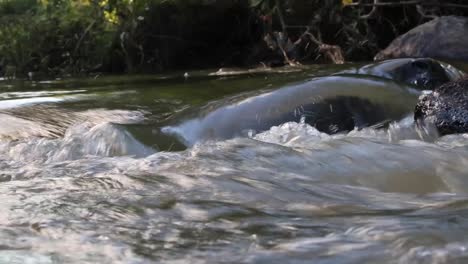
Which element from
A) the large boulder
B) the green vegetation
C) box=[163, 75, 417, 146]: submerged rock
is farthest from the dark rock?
the green vegetation

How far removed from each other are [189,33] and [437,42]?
4181 millimetres

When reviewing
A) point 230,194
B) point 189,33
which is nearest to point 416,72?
point 230,194

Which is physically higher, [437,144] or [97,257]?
[97,257]

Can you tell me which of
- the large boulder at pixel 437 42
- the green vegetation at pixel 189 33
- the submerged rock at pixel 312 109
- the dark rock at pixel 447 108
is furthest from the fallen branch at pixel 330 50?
the dark rock at pixel 447 108

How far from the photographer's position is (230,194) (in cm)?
199

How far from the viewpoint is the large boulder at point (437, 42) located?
6.61 meters

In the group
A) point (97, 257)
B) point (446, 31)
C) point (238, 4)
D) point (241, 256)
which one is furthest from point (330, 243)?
point (238, 4)

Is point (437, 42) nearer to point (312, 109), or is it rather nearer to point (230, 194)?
point (312, 109)

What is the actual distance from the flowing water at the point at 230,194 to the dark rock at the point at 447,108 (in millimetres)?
70

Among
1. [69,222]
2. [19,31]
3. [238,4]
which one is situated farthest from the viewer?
[19,31]

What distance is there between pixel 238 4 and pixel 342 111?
6.11 m

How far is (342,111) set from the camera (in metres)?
3.57

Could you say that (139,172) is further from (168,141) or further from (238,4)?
(238,4)

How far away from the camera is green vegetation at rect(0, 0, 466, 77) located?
838 centimetres
